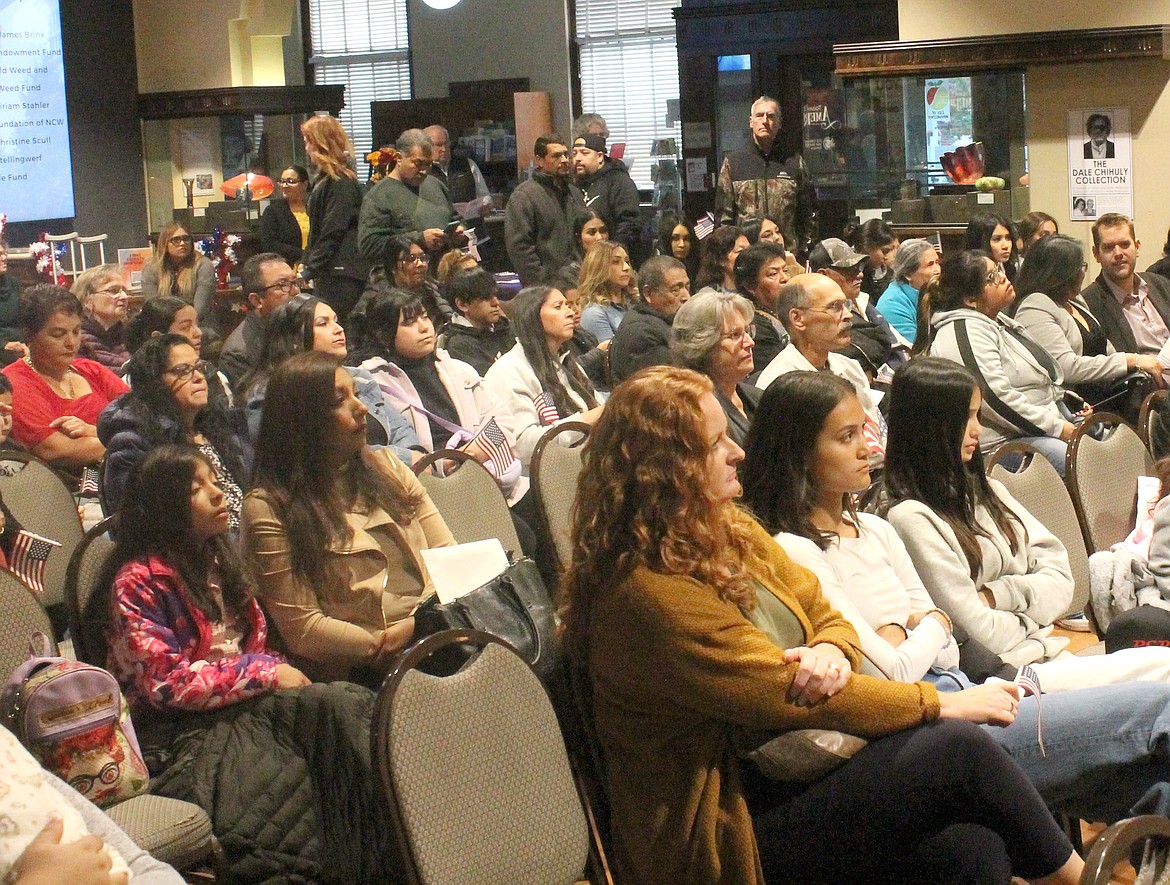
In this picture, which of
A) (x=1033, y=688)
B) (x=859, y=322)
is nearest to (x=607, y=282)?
(x=859, y=322)

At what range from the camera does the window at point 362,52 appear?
1404 centimetres

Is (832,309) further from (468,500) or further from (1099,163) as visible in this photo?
(1099,163)

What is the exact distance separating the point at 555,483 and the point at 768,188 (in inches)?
204

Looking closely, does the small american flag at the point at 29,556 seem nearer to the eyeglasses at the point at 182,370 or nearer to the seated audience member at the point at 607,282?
the eyeglasses at the point at 182,370

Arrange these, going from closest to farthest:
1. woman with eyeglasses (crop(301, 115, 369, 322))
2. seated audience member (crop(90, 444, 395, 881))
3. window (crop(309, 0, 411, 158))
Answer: seated audience member (crop(90, 444, 395, 881)), woman with eyeglasses (crop(301, 115, 369, 322)), window (crop(309, 0, 411, 158))

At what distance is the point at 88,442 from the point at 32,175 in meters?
5.65

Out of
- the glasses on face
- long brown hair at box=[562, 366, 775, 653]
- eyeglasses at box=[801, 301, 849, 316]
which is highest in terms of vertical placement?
eyeglasses at box=[801, 301, 849, 316]

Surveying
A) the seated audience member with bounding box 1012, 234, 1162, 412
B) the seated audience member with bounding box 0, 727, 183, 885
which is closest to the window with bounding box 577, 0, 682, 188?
the seated audience member with bounding box 1012, 234, 1162, 412

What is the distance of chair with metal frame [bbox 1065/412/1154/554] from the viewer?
12.5 ft

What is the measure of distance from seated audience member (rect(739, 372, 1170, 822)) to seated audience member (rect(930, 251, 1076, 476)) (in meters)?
2.27

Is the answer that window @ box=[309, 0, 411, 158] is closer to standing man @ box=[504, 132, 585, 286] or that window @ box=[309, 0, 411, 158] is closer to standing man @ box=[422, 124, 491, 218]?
standing man @ box=[422, 124, 491, 218]

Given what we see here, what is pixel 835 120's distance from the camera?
353 inches

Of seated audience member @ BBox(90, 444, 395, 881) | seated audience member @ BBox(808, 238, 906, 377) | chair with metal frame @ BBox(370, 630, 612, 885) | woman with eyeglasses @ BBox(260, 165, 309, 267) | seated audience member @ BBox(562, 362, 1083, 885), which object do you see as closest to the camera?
chair with metal frame @ BBox(370, 630, 612, 885)

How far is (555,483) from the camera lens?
3656mm
